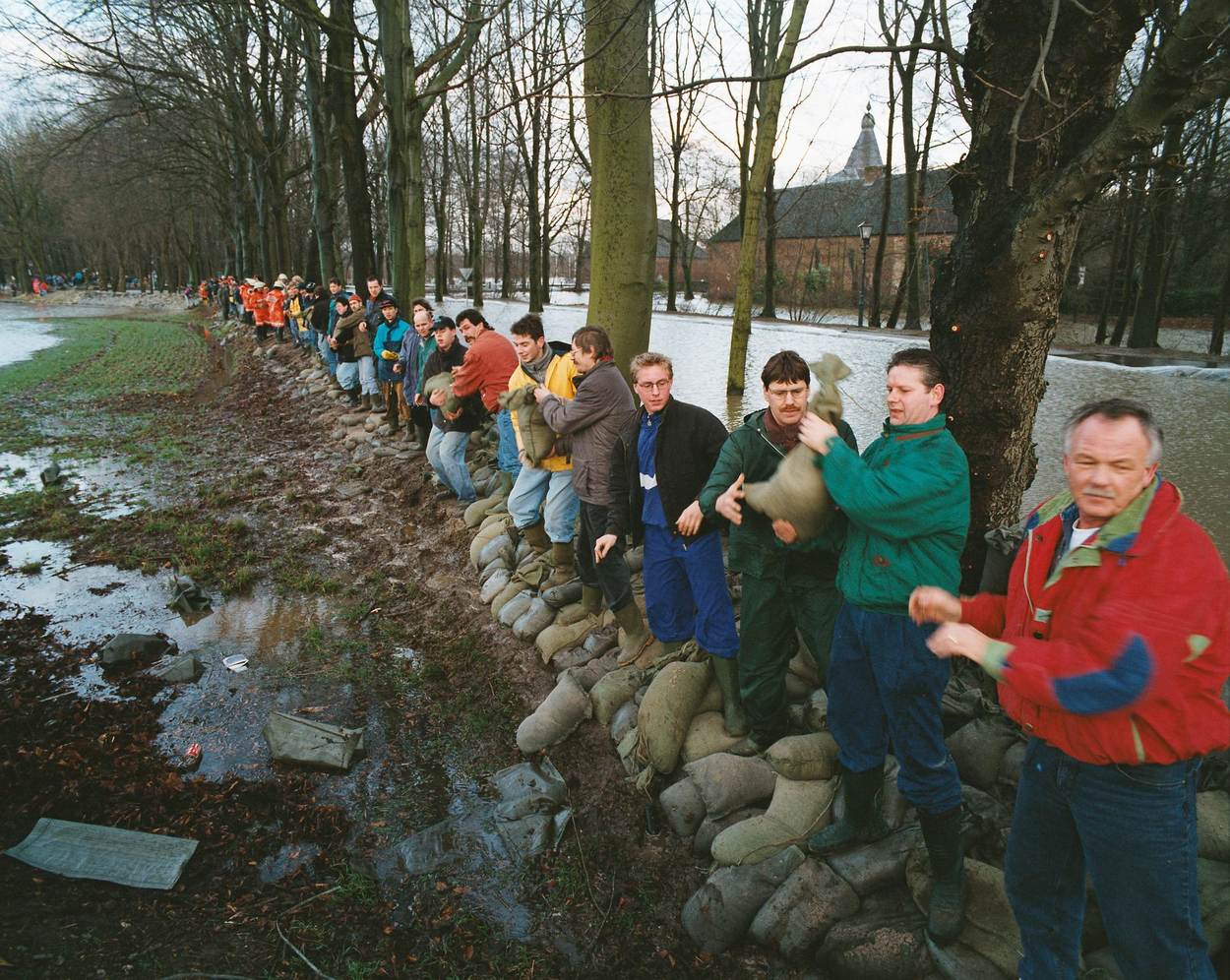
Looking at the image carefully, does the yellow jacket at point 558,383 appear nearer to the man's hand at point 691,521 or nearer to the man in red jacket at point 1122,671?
the man's hand at point 691,521

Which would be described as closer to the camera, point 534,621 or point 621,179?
point 534,621

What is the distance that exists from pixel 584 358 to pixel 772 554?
1.99 meters

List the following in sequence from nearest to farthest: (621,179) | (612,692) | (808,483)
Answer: (808,483)
(612,692)
(621,179)

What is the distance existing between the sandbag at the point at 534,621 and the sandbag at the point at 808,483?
285 cm

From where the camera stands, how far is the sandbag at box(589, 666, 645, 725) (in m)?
4.30

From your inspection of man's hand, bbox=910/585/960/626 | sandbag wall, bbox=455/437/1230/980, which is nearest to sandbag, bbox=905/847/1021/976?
sandbag wall, bbox=455/437/1230/980

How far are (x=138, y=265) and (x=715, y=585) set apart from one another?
6589 centimetres

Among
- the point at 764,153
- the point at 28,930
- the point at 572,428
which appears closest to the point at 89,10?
the point at 764,153

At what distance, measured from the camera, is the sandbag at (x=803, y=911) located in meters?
2.82

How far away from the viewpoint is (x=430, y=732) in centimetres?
440

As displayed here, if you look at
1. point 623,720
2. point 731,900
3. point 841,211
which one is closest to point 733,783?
point 731,900

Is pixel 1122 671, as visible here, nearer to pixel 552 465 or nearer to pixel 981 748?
pixel 981 748

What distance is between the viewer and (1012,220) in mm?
3682

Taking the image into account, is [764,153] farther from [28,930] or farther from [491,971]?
[28,930]
